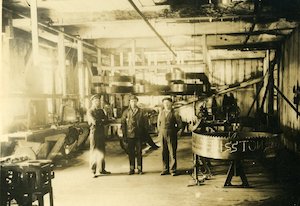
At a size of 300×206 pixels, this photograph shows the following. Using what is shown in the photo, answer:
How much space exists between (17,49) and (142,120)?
5.63 metres

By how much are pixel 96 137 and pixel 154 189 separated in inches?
94.5

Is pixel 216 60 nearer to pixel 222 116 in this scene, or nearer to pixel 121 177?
pixel 222 116

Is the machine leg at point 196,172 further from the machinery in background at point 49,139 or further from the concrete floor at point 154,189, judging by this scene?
the machinery in background at point 49,139

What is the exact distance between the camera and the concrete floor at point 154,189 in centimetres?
693

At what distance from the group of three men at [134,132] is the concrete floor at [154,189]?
1.32ft

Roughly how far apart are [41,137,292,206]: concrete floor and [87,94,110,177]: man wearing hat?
0.34 meters

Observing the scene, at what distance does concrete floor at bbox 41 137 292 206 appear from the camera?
693 centimetres

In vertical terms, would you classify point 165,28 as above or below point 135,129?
above

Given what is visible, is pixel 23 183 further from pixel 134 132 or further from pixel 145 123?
pixel 145 123

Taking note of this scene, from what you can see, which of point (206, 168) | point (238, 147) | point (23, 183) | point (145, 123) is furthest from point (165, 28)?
point (23, 183)

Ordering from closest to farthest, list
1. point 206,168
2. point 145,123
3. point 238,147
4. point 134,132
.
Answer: point 238,147
point 206,168
point 134,132
point 145,123

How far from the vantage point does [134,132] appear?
922cm

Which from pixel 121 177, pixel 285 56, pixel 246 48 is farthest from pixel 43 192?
pixel 246 48

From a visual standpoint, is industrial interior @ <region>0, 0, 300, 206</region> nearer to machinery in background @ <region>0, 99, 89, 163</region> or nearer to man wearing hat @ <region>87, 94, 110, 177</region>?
machinery in background @ <region>0, 99, 89, 163</region>
